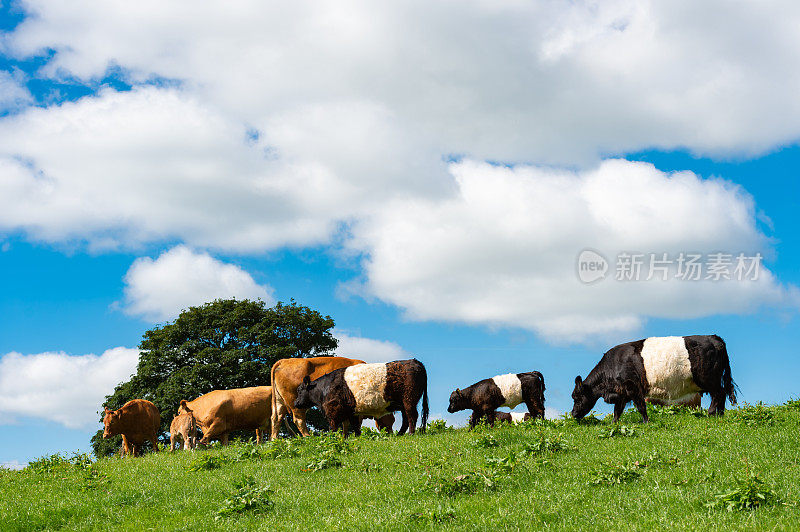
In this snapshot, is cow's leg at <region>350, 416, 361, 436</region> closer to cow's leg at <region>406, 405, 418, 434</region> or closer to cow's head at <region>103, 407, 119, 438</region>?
cow's leg at <region>406, 405, 418, 434</region>

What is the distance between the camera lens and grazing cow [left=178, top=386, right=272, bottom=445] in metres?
26.9

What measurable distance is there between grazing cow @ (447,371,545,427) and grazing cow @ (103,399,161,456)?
1477 centimetres

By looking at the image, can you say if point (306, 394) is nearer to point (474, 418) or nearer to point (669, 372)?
point (474, 418)

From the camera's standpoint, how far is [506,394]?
2236cm

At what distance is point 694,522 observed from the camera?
9383 mm

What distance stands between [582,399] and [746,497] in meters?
10.8

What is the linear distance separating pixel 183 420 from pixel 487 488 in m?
17.9

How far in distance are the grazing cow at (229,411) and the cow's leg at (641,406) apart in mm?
15514

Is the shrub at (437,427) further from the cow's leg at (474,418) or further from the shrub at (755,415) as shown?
the shrub at (755,415)

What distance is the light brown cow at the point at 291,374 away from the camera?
26531mm

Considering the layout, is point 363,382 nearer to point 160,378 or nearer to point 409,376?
point 409,376

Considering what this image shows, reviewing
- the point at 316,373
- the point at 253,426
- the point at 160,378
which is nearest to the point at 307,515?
the point at 316,373

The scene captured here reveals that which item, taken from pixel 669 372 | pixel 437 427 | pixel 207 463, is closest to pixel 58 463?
pixel 207 463

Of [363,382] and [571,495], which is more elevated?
[363,382]
